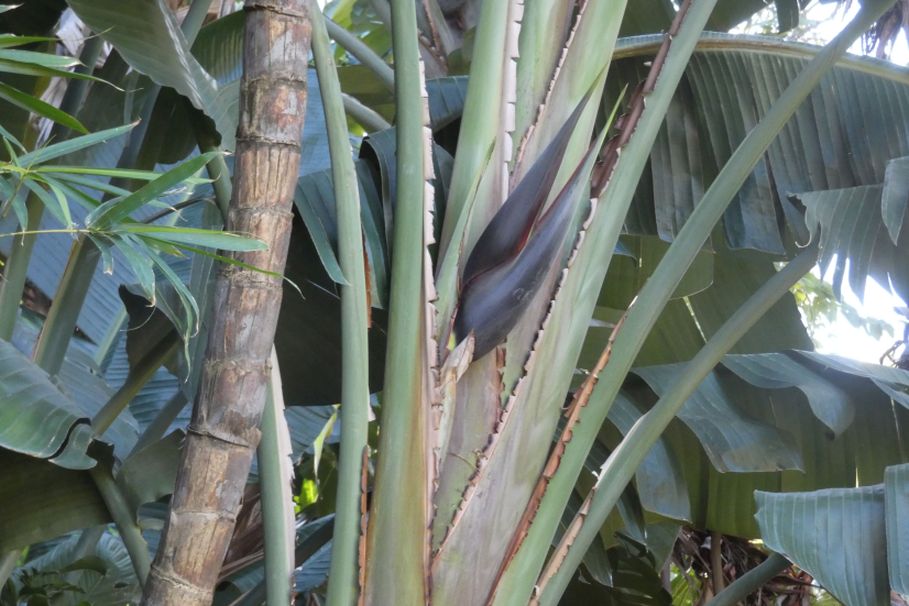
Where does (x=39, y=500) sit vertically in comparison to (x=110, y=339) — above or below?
below

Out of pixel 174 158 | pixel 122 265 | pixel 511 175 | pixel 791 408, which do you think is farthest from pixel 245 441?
pixel 122 265

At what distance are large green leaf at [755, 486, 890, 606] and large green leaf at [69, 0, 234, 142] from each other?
2.38 ft

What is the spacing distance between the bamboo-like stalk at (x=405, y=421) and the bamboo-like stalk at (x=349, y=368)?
0.8 inches

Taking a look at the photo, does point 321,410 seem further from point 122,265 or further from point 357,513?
point 357,513

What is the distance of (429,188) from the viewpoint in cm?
→ 90

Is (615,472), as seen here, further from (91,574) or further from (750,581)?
(91,574)

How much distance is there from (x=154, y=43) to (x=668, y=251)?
0.60m

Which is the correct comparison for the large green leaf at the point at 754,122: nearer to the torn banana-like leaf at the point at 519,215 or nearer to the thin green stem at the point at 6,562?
the torn banana-like leaf at the point at 519,215

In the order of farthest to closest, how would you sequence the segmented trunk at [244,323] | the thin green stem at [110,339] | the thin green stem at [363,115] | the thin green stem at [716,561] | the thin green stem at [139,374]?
1. the thin green stem at [110,339]
2. the thin green stem at [716,561]
3. the thin green stem at [363,115]
4. the thin green stem at [139,374]
5. the segmented trunk at [244,323]

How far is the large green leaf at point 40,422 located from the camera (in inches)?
30.7

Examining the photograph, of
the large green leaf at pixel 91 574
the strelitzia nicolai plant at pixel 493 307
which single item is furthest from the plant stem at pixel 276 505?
the large green leaf at pixel 91 574

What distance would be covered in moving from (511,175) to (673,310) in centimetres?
72

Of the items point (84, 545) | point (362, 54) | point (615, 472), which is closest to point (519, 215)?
point (615, 472)

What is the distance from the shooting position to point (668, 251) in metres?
0.95
